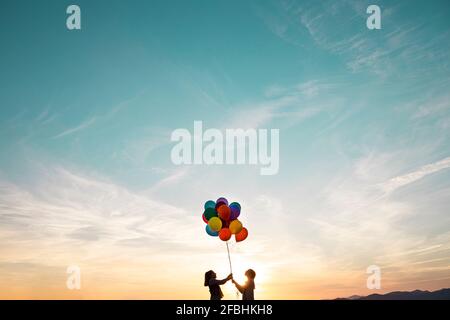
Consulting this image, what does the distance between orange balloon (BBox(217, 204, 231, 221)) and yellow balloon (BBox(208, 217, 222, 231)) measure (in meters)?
0.16

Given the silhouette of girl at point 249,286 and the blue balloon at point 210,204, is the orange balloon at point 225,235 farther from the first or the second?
the silhouette of girl at point 249,286

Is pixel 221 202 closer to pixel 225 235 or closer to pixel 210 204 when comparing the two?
pixel 210 204

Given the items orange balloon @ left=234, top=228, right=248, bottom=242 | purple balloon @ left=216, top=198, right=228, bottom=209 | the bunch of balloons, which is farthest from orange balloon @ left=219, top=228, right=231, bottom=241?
purple balloon @ left=216, top=198, right=228, bottom=209

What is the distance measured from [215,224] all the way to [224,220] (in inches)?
12.6

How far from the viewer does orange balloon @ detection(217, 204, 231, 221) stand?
1247 centimetres

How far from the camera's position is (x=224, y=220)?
496 inches

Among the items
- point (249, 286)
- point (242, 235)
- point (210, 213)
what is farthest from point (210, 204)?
point (249, 286)

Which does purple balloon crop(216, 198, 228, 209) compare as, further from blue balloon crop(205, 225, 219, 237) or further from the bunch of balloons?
Answer: blue balloon crop(205, 225, 219, 237)

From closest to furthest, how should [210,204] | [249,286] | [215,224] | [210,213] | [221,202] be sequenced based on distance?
[249,286] → [215,224] → [210,213] → [221,202] → [210,204]
